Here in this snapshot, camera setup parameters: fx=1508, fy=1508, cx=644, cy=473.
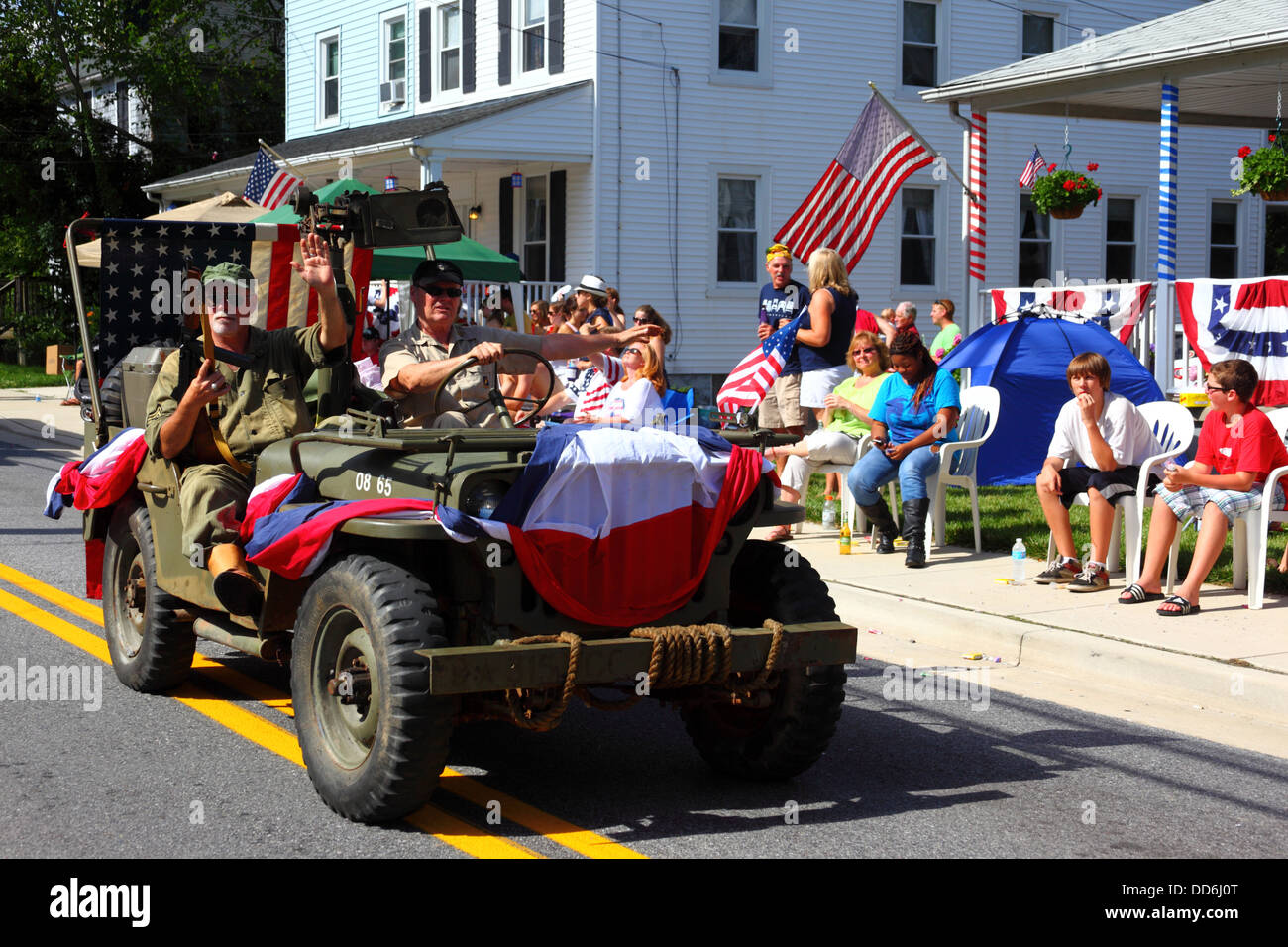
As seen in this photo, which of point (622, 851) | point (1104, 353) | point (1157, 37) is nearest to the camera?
point (622, 851)

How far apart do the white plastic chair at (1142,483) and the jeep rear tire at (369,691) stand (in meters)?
5.41

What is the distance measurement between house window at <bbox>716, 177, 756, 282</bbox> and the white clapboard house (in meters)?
0.04

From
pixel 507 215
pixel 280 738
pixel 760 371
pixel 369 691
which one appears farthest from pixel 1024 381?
pixel 507 215

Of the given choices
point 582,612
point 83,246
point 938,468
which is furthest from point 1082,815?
point 83,246

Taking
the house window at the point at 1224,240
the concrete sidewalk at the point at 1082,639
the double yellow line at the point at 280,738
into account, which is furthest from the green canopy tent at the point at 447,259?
the house window at the point at 1224,240

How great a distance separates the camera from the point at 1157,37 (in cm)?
1588

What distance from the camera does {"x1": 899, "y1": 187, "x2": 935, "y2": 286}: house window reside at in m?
24.9

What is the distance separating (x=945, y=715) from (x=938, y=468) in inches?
163

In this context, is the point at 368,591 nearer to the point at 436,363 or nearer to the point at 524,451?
the point at 524,451

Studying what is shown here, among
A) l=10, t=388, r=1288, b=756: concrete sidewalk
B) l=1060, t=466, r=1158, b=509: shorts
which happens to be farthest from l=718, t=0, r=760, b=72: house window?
l=1060, t=466, r=1158, b=509: shorts

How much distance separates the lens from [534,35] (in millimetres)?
23844

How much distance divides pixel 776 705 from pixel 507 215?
67.3 feet

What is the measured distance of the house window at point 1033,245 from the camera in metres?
25.9

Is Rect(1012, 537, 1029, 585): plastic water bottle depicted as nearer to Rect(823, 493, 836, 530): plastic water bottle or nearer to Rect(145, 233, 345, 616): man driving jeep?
Rect(823, 493, 836, 530): plastic water bottle
